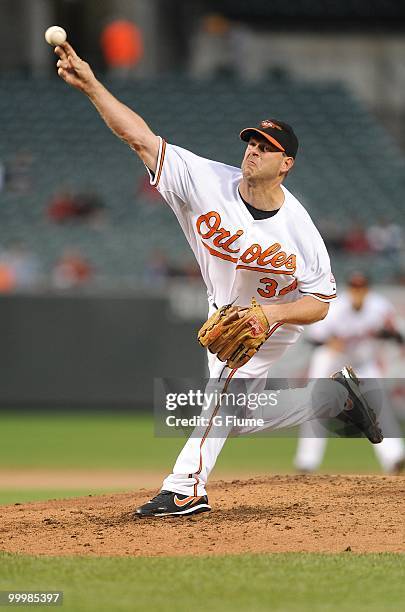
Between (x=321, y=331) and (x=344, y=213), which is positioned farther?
(x=344, y=213)

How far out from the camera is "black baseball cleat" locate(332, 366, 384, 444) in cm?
601

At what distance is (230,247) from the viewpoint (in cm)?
564

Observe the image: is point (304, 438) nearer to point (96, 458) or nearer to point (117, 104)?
point (96, 458)

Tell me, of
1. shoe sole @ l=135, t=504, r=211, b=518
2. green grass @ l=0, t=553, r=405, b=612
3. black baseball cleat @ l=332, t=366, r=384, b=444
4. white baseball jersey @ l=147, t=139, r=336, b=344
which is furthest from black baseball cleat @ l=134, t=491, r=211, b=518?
white baseball jersey @ l=147, t=139, r=336, b=344

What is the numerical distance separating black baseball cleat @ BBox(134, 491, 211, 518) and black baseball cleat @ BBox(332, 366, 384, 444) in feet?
3.01

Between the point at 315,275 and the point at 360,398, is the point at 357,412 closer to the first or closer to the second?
the point at 360,398

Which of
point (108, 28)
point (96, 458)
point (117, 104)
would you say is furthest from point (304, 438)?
point (108, 28)

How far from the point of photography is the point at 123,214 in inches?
725

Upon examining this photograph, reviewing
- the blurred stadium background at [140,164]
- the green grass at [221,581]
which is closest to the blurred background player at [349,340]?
the blurred stadium background at [140,164]

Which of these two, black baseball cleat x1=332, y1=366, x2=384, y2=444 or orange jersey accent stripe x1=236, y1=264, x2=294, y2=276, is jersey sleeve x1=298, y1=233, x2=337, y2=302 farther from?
black baseball cleat x1=332, y1=366, x2=384, y2=444

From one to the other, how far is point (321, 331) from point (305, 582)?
234 inches

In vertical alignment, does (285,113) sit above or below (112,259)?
above

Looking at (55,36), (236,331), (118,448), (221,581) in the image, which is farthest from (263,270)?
(118,448)

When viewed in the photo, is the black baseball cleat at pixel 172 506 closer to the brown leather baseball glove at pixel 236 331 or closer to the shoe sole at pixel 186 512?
the shoe sole at pixel 186 512
